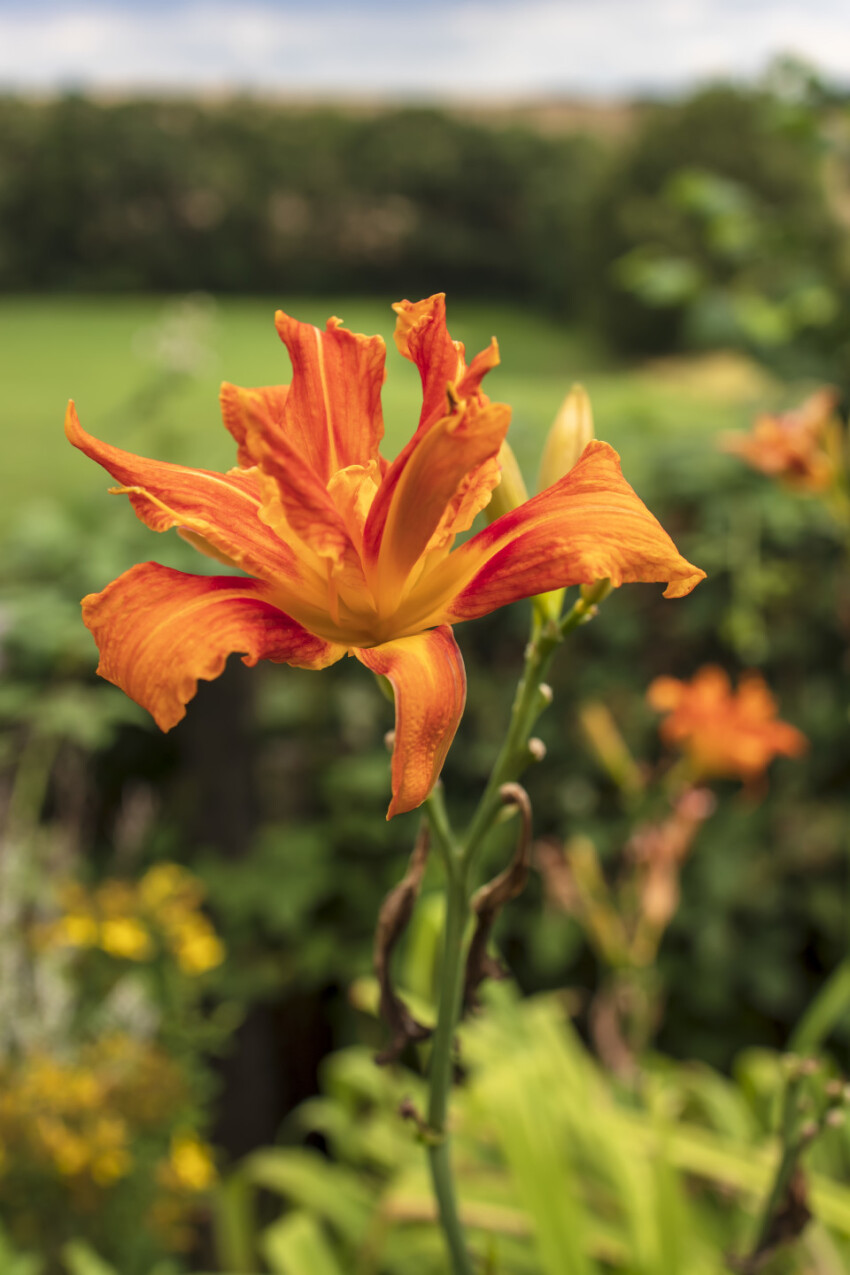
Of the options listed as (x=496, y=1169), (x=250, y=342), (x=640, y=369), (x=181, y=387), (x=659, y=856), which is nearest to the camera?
(x=659, y=856)

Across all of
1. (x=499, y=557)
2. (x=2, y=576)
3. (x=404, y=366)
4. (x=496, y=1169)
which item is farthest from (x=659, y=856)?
(x=404, y=366)

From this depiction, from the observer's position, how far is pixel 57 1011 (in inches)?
66.6

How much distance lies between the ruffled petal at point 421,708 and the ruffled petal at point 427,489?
0.15 feet

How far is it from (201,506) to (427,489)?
0.12 meters

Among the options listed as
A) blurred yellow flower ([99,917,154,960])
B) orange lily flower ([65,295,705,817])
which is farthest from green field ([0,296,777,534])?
orange lily flower ([65,295,705,817])

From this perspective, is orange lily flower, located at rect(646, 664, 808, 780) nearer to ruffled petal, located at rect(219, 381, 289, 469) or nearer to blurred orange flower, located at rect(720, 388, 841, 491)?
blurred orange flower, located at rect(720, 388, 841, 491)

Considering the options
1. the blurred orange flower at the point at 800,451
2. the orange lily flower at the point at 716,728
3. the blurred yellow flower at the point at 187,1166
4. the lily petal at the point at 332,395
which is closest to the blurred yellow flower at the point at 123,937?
the blurred yellow flower at the point at 187,1166

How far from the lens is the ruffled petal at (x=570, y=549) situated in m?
0.41

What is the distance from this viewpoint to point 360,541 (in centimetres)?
46

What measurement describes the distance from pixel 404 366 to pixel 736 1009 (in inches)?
124

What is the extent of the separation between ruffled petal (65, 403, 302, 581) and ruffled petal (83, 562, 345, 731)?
0.02 metres

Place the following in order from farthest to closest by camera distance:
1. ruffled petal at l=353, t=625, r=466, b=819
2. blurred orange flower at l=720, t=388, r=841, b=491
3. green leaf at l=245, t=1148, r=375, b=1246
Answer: green leaf at l=245, t=1148, r=375, b=1246 → blurred orange flower at l=720, t=388, r=841, b=491 → ruffled petal at l=353, t=625, r=466, b=819

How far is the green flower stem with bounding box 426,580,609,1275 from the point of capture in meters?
0.50

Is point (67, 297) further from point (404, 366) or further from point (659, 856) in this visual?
point (659, 856)
